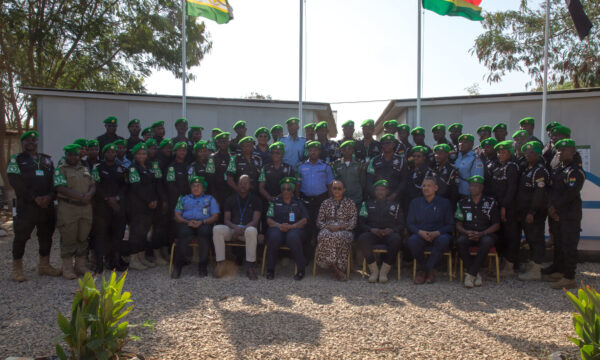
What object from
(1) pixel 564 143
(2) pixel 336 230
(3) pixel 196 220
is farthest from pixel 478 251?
(3) pixel 196 220

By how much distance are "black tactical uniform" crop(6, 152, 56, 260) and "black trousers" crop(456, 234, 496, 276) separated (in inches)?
225

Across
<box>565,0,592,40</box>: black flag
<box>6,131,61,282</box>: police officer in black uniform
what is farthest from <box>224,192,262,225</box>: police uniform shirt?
<box>565,0,592,40</box>: black flag

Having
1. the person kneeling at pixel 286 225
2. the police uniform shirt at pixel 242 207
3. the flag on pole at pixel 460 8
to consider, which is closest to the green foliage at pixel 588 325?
the person kneeling at pixel 286 225

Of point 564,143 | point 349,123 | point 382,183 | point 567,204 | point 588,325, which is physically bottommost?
point 588,325

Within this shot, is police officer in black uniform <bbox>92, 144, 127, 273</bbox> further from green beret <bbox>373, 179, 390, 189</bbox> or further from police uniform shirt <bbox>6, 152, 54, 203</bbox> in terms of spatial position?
green beret <bbox>373, 179, 390, 189</bbox>

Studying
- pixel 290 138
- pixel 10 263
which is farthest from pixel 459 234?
pixel 10 263

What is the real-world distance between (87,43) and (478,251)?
14505 millimetres

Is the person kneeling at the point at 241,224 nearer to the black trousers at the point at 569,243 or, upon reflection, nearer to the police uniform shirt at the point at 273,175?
the police uniform shirt at the point at 273,175

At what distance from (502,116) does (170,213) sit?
8.93 meters

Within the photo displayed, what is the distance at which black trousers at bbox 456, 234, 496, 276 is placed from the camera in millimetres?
5812

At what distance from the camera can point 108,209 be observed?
6.55 meters

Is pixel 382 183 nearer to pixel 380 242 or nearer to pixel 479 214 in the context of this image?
pixel 380 242

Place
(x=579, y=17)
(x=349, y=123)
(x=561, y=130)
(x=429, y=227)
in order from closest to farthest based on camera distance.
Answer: (x=561, y=130)
(x=429, y=227)
(x=349, y=123)
(x=579, y=17)

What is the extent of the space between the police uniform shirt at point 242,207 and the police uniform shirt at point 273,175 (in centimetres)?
41
